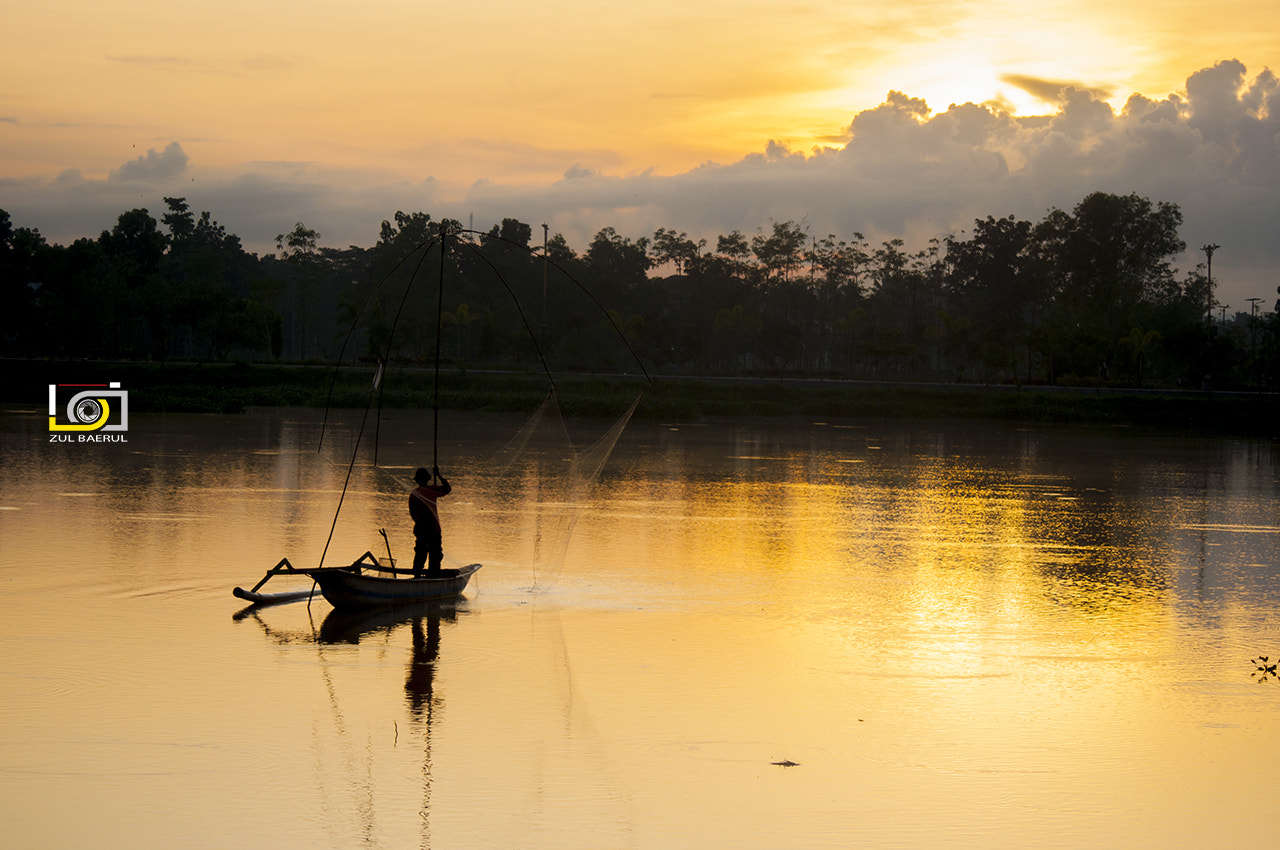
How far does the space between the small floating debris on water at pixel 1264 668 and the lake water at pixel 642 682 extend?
11 cm

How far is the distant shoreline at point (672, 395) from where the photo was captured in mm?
69438

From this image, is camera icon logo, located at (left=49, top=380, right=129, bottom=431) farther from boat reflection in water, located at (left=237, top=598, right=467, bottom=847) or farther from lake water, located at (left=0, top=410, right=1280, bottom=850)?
boat reflection in water, located at (left=237, top=598, right=467, bottom=847)

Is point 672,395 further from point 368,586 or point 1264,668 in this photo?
point 1264,668

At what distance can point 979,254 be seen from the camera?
127 metres

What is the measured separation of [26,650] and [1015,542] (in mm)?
17800

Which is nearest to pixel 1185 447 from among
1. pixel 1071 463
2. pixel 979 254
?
pixel 1071 463

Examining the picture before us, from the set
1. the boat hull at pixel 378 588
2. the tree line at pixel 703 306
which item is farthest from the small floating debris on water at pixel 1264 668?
the tree line at pixel 703 306

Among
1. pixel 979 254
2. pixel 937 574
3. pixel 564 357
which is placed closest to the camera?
pixel 937 574

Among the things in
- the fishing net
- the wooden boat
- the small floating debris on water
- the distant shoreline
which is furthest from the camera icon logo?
the small floating debris on water

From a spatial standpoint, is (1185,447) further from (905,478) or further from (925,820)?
(925,820)

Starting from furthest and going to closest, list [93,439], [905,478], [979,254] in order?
[979,254] → [93,439] → [905,478]

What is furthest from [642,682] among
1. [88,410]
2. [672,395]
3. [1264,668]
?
[672,395]

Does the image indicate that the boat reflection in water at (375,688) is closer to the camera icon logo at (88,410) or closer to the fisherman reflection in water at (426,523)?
the fisherman reflection in water at (426,523)

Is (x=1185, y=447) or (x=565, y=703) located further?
(x=1185, y=447)
